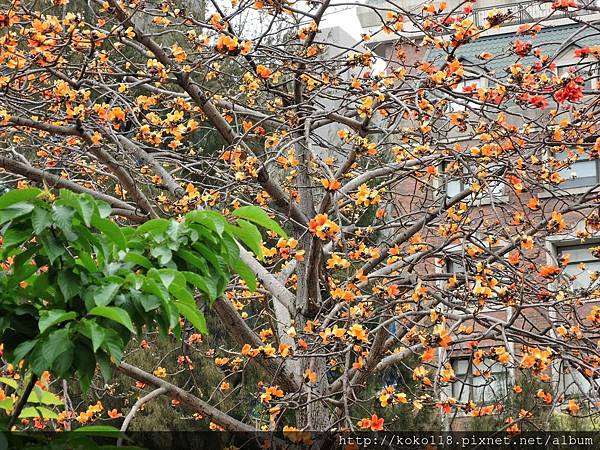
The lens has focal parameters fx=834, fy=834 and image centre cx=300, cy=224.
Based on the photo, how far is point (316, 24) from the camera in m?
4.41

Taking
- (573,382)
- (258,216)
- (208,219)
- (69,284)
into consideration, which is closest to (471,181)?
(573,382)

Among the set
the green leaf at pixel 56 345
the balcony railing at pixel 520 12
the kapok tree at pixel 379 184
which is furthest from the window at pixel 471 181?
the green leaf at pixel 56 345

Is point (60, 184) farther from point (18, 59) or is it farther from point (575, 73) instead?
point (575, 73)

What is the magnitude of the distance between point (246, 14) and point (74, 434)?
7663mm

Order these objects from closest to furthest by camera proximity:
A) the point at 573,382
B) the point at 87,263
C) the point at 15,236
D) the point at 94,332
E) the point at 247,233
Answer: the point at 94,332 → the point at 15,236 → the point at 87,263 → the point at 247,233 → the point at 573,382

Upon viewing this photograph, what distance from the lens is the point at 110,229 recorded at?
5.42 ft

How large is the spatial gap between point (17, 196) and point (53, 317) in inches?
10.1

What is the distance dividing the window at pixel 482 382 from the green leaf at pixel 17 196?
1910 millimetres

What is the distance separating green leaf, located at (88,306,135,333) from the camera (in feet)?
4.84

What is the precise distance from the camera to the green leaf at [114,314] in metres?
1.47

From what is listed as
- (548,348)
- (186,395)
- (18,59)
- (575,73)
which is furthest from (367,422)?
(18,59)

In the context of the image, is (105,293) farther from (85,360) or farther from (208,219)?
(208,219)

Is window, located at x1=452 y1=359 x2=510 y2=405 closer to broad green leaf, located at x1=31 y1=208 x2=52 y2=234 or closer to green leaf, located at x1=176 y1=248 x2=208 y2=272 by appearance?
green leaf, located at x1=176 y1=248 x2=208 y2=272

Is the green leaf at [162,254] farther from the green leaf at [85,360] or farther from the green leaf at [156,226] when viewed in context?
the green leaf at [85,360]
